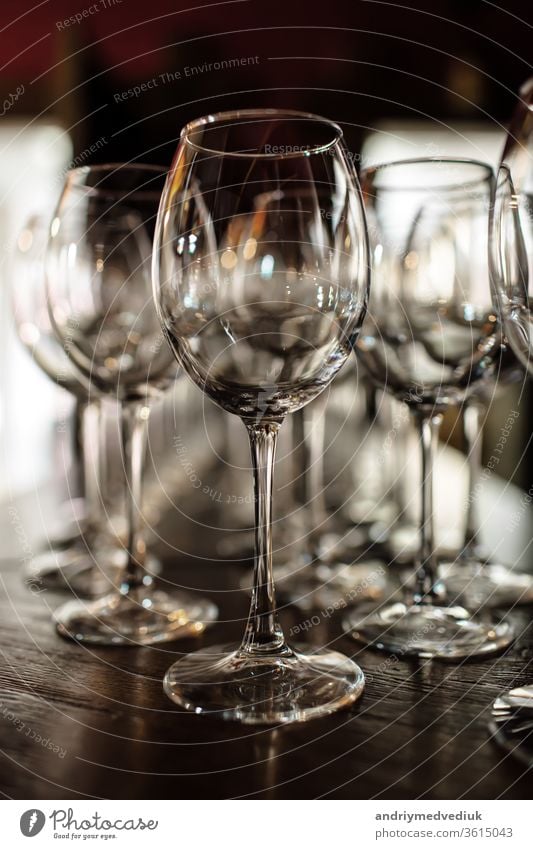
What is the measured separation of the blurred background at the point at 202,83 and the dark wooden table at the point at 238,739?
45 cm

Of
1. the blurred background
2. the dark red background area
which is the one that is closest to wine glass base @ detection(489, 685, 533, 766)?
the blurred background

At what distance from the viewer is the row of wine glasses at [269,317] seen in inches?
10.8

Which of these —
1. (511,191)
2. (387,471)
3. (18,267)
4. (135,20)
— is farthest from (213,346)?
(135,20)

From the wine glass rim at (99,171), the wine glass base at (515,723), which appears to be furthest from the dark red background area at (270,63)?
the wine glass base at (515,723)

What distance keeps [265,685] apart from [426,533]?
0.39 ft

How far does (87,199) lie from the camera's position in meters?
0.40

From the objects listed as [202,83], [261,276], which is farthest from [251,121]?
[202,83]

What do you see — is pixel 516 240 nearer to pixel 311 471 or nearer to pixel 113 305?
pixel 113 305

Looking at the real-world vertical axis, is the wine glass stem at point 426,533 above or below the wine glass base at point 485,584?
above

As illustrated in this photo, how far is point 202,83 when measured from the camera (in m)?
2.19

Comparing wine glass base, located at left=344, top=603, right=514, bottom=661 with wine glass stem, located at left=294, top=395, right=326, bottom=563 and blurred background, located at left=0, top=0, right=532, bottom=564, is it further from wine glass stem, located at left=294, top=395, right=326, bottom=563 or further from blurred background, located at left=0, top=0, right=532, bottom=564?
blurred background, located at left=0, top=0, right=532, bottom=564

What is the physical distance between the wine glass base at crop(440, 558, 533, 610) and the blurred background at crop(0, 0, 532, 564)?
29 centimetres

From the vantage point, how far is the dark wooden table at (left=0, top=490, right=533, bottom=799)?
217 mm

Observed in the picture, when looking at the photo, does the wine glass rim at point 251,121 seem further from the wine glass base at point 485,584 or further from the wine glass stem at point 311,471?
the wine glass stem at point 311,471
